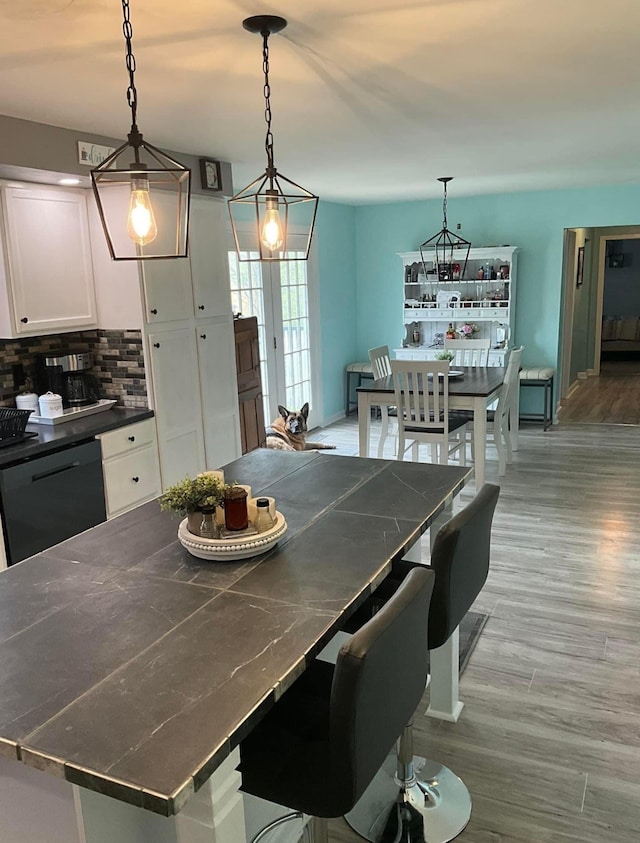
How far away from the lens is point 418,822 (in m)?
2.14

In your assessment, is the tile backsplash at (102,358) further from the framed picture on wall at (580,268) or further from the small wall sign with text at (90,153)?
the framed picture on wall at (580,268)

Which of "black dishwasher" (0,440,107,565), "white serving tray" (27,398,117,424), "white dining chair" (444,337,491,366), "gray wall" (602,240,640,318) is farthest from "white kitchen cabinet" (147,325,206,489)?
"gray wall" (602,240,640,318)

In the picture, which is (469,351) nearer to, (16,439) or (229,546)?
→ (16,439)

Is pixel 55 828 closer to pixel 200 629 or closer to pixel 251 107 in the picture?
pixel 200 629

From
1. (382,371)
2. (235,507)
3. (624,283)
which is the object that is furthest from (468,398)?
(624,283)

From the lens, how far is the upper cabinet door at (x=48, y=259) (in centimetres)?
344

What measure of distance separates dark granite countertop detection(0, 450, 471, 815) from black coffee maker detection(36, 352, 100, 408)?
1.82 meters

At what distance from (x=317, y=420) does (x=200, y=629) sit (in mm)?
5938

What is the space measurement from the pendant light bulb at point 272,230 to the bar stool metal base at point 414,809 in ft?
5.72

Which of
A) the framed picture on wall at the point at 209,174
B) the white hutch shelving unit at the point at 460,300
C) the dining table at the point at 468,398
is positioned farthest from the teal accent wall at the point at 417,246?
the framed picture on wall at the point at 209,174

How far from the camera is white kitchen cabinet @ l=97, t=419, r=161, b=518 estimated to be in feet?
12.2

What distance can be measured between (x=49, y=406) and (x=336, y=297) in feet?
14.7

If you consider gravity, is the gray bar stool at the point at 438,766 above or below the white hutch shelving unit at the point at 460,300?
below

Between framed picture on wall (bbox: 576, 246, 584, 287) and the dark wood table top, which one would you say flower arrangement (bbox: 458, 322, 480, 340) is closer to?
the dark wood table top
